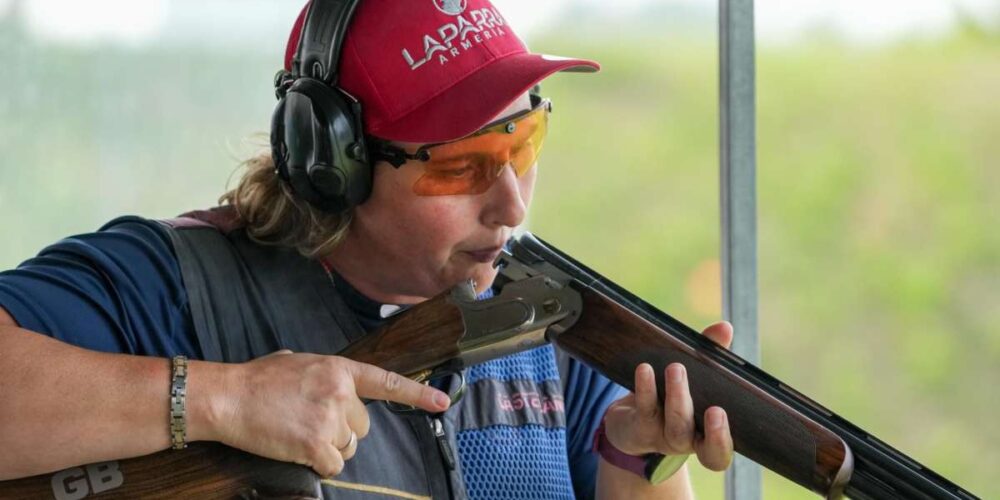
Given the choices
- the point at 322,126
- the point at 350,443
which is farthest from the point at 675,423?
the point at 322,126

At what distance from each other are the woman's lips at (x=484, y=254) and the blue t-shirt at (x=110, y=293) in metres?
0.22

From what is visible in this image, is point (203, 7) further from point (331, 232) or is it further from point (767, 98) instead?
point (767, 98)

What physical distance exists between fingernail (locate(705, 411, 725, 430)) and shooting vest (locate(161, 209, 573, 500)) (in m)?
0.44

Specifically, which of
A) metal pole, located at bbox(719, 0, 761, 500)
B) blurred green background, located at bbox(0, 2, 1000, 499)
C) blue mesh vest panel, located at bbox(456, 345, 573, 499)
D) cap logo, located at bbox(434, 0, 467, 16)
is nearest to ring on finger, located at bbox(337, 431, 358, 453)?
blue mesh vest panel, located at bbox(456, 345, 573, 499)

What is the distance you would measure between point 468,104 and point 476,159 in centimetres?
9

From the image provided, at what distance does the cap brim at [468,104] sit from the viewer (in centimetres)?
173

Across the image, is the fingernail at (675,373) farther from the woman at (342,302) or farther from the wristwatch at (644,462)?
the wristwatch at (644,462)

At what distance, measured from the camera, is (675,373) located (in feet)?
5.12

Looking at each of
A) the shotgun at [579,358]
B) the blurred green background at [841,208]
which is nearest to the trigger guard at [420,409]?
the shotgun at [579,358]

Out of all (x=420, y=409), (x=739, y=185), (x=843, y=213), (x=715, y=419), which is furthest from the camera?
(x=843, y=213)

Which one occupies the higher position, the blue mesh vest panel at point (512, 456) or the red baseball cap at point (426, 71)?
the red baseball cap at point (426, 71)

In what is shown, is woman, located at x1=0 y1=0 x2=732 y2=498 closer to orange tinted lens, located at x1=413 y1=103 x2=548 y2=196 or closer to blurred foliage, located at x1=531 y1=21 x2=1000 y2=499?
orange tinted lens, located at x1=413 y1=103 x2=548 y2=196

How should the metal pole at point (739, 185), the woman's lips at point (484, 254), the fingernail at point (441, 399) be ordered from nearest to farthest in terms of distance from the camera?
the fingernail at point (441, 399) → the woman's lips at point (484, 254) → the metal pole at point (739, 185)

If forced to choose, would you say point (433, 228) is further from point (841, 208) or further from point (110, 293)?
point (841, 208)
